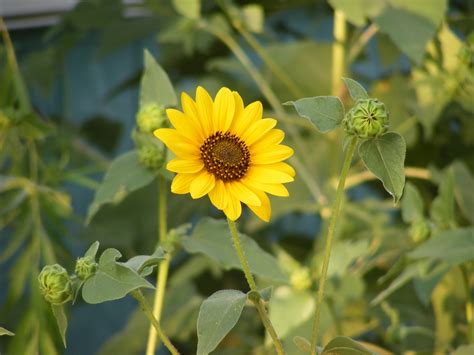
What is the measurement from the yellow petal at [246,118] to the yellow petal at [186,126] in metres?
0.02

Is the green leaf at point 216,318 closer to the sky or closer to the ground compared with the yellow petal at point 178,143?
closer to the ground

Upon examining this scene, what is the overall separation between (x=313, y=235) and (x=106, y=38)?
14.1 inches

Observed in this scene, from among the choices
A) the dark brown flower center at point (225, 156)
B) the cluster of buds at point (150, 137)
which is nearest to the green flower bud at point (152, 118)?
the cluster of buds at point (150, 137)

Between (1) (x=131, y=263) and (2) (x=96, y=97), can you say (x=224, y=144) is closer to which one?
(1) (x=131, y=263)

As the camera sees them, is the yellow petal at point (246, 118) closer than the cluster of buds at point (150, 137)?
Yes

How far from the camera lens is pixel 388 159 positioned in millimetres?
416

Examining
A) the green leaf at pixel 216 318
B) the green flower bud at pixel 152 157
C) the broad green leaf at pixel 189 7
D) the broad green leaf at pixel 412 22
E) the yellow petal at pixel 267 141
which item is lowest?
the broad green leaf at pixel 189 7

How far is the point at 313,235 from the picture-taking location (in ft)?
3.82

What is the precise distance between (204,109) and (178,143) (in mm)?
20

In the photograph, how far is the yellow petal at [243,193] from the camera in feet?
1.33

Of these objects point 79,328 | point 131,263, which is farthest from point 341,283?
point 79,328

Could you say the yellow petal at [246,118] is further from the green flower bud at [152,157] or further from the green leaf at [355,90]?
the green flower bud at [152,157]

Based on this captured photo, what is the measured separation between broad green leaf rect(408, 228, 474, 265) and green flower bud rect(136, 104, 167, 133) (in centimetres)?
18

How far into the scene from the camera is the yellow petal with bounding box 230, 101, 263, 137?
0.42 metres
